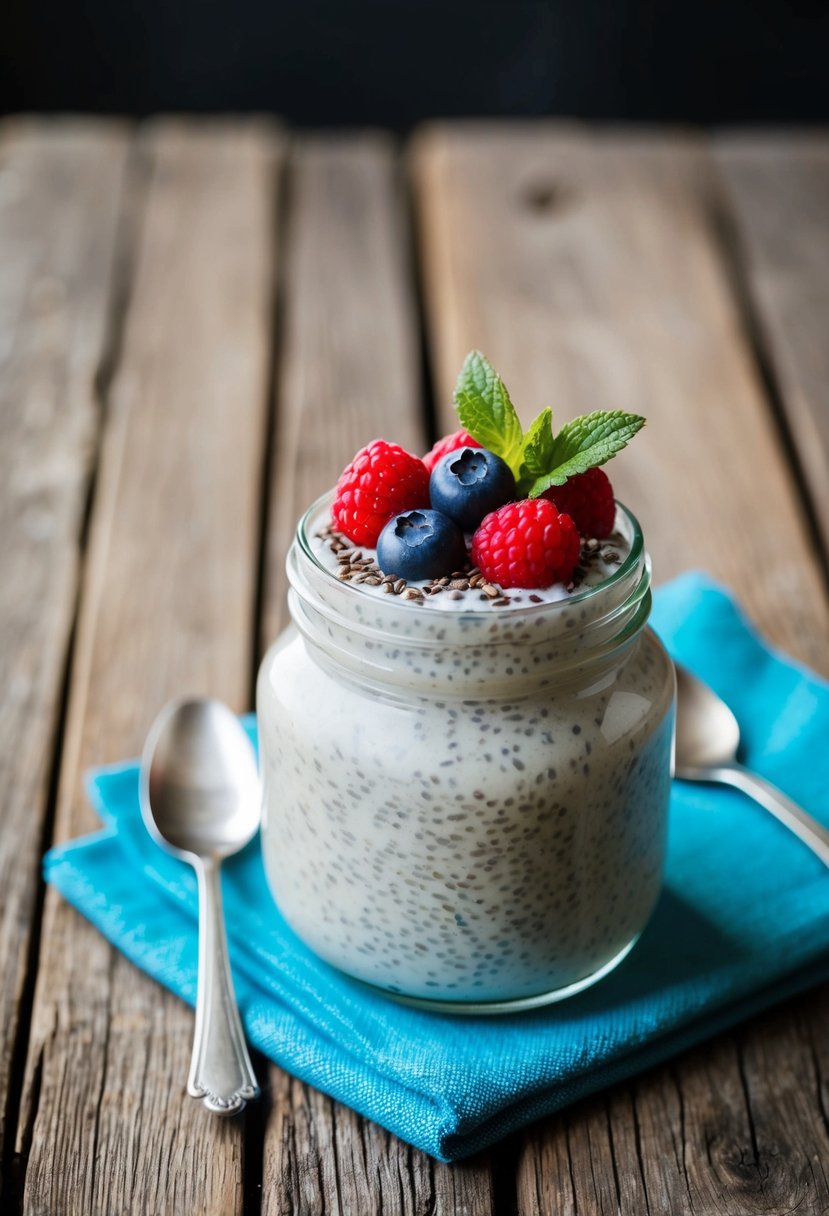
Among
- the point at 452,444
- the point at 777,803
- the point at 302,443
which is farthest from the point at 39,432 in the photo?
the point at 777,803

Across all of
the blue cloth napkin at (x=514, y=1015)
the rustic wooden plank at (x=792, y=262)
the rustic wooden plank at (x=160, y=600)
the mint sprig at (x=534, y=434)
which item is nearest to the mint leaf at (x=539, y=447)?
the mint sprig at (x=534, y=434)

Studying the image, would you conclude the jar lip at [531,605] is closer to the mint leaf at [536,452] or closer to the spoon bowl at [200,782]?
the mint leaf at [536,452]

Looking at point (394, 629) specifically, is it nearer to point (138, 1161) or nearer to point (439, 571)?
point (439, 571)

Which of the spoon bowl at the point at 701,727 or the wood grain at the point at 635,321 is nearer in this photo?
the spoon bowl at the point at 701,727

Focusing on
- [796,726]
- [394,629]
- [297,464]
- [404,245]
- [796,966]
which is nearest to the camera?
[394,629]

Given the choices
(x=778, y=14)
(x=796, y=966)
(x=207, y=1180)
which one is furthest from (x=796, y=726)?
(x=778, y=14)
